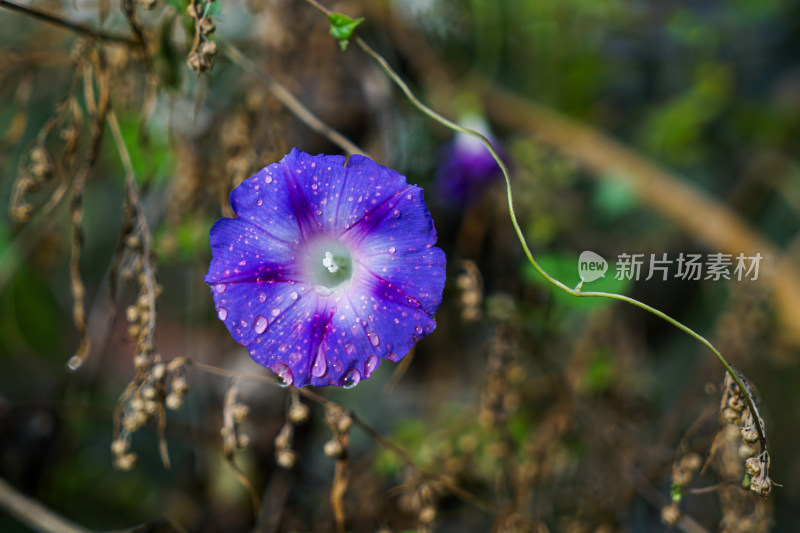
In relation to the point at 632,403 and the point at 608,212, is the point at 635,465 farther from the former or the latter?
the point at 608,212

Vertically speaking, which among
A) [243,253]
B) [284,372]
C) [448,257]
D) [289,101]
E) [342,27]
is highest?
[342,27]

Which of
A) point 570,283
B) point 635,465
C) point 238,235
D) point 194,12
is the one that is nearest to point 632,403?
point 635,465

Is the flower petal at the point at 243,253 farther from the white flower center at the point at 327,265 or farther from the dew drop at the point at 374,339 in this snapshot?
the dew drop at the point at 374,339

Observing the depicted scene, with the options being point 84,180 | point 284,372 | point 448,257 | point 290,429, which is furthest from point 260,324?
point 448,257

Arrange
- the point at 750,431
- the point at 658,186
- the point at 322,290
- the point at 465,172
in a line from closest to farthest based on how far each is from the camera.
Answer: the point at 750,431, the point at 322,290, the point at 465,172, the point at 658,186

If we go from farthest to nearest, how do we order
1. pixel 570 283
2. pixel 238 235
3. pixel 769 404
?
pixel 769 404
pixel 570 283
pixel 238 235

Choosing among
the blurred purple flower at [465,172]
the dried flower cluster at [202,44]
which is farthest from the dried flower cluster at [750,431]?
the blurred purple flower at [465,172]

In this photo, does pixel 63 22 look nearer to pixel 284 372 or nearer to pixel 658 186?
pixel 284 372
